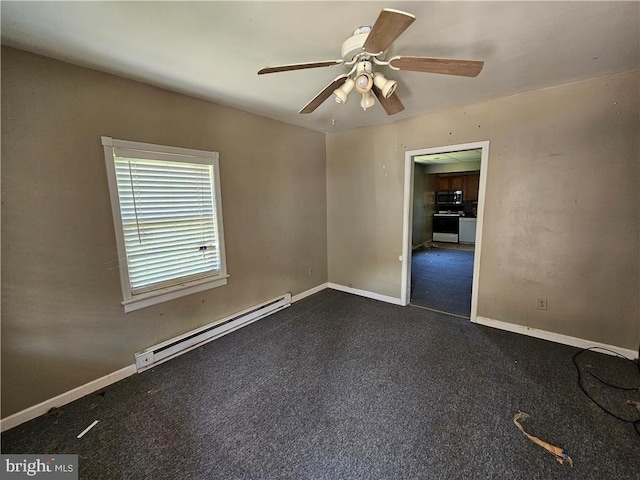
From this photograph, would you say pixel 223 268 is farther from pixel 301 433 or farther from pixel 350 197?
pixel 350 197

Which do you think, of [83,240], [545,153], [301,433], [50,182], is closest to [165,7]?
[50,182]

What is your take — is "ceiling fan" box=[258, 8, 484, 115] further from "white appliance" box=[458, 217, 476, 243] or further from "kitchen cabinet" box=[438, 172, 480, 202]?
"kitchen cabinet" box=[438, 172, 480, 202]

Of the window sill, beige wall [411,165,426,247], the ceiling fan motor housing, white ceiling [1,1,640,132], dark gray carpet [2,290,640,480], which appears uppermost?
white ceiling [1,1,640,132]

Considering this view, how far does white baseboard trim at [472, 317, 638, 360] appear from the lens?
233 cm

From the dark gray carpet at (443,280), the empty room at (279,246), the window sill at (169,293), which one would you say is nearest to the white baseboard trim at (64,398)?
the empty room at (279,246)

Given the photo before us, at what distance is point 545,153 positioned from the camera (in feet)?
8.10

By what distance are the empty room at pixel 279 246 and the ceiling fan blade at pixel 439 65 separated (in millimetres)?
16

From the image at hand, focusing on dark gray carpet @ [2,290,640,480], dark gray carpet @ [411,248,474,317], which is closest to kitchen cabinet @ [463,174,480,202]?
dark gray carpet @ [411,248,474,317]

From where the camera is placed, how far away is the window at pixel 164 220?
211 cm

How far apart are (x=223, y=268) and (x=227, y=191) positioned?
0.84 m

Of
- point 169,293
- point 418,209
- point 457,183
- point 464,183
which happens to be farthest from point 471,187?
point 169,293

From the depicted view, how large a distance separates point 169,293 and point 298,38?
90.2 inches

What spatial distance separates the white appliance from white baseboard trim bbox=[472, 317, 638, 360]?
190 inches

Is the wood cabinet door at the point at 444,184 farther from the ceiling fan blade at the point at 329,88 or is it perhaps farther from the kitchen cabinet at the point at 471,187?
the ceiling fan blade at the point at 329,88
